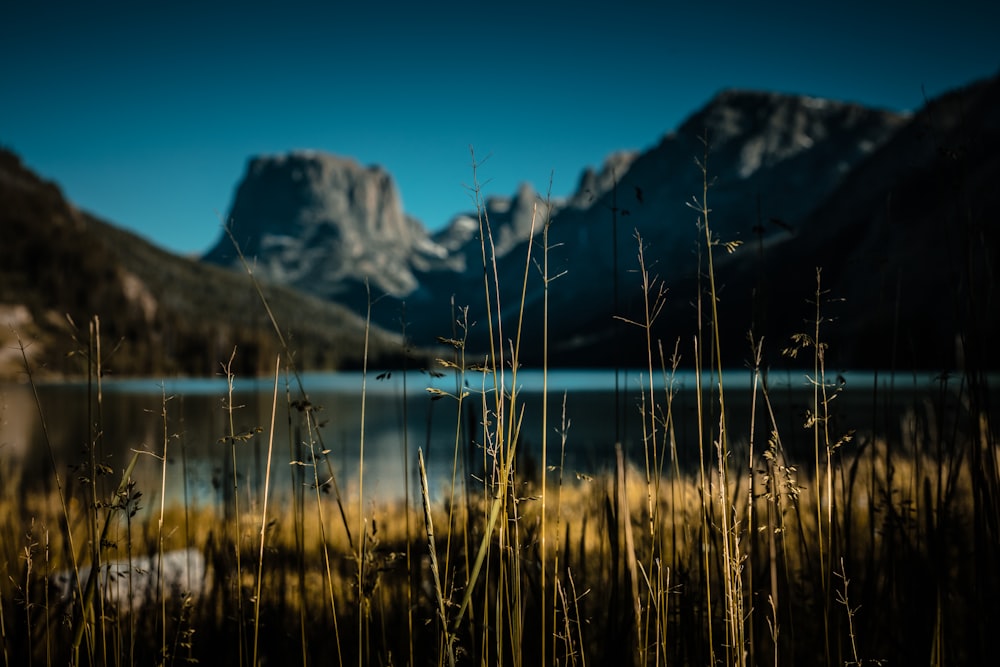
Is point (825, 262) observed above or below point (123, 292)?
above

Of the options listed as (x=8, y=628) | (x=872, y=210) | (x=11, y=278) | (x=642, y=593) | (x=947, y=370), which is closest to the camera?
(x=947, y=370)

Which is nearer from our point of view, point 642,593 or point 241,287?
point 642,593

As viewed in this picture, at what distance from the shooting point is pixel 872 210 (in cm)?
12700

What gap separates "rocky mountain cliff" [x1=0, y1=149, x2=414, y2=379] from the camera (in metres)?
83.3

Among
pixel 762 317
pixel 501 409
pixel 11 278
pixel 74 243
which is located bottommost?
pixel 501 409

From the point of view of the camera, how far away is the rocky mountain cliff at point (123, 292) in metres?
83.3

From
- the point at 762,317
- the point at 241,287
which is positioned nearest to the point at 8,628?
the point at 762,317

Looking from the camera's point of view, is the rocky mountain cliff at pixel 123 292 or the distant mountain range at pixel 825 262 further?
the rocky mountain cliff at pixel 123 292

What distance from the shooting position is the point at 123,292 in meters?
104

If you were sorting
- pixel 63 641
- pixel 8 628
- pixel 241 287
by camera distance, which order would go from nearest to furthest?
pixel 8 628
pixel 63 641
pixel 241 287

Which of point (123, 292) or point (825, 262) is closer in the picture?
point (123, 292)

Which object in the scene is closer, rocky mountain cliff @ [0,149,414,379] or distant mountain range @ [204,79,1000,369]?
distant mountain range @ [204,79,1000,369]

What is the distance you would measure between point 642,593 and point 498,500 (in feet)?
2.66

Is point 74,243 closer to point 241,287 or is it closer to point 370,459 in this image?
point 241,287
